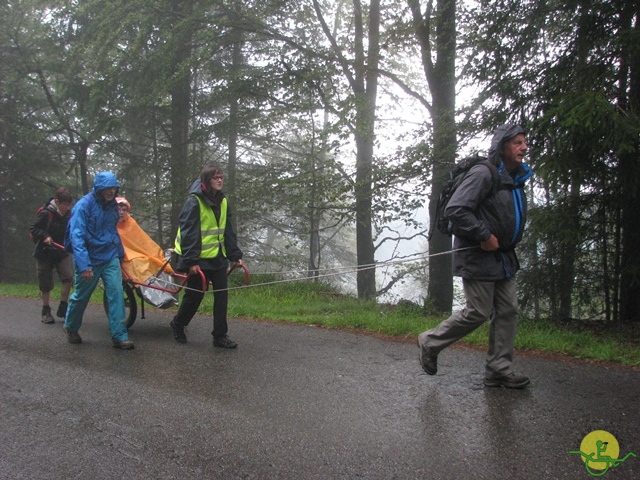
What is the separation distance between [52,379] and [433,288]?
310 inches

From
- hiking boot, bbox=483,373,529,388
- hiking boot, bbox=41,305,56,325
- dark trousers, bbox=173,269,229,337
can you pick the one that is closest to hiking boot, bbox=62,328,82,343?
dark trousers, bbox=173,269,229,337

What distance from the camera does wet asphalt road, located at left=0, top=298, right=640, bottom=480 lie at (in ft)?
9.55

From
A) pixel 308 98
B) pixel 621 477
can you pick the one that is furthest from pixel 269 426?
pixel 308 98

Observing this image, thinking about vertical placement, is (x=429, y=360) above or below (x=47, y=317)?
above

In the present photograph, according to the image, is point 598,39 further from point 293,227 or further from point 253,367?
point 293,227

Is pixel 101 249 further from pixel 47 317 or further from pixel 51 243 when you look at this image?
pixel 47 317

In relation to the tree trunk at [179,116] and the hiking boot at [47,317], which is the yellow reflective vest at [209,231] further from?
the tree trunk at [179,116]

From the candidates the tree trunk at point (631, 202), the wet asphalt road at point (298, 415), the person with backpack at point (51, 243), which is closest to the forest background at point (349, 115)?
the tree trunk at point (631, 202)

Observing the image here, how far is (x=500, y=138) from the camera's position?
13.3ft

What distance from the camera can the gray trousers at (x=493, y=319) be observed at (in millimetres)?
4062

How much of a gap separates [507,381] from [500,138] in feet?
6.41

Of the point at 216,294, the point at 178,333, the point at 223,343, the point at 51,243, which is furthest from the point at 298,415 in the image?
the point at 51,243

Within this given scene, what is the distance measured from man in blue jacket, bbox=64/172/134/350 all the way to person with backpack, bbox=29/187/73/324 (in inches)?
81.5

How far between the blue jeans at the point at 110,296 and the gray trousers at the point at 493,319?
3586 mm
